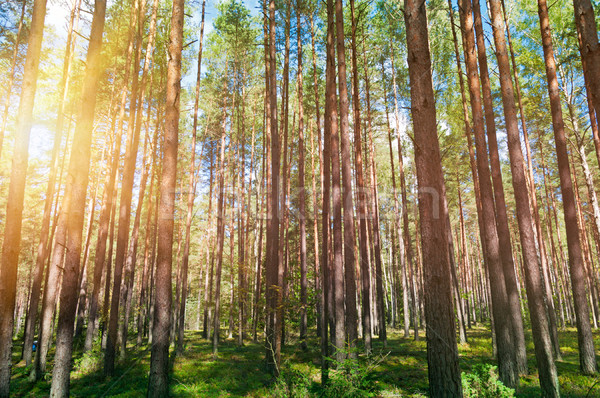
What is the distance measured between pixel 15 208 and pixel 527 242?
11807 millimetres

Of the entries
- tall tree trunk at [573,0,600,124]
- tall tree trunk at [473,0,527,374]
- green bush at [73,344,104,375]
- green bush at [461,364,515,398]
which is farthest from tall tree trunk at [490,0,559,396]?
green bush at [73,344,104,375]

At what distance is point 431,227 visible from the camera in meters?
4.42

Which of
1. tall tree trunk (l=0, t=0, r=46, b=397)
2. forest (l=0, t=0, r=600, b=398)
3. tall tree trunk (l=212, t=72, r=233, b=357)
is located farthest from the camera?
tall tree trunk (l=212, t=72, r=233, b=357)

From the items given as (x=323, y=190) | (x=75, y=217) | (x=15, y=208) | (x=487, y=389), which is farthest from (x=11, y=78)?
(x=487, y=389)

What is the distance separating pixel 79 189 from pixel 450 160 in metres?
22.1

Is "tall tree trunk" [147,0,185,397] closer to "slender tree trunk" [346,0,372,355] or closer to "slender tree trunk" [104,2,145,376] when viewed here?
"slender tree trunk" [104,2,145,376]

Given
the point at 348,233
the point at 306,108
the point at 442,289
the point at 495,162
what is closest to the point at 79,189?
the point at 348,233

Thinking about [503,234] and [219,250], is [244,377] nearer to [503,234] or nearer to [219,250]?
[219,250]

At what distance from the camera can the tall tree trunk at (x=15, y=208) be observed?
649cm

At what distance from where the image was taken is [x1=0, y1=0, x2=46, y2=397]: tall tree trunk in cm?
649

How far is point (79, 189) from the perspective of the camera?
257 inches

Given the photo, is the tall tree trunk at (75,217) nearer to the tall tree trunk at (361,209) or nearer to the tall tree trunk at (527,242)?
the tall tree trunk at (361,209)

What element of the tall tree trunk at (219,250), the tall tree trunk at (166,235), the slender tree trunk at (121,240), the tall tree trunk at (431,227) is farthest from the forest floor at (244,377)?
the tall tree trunk at (431,227)

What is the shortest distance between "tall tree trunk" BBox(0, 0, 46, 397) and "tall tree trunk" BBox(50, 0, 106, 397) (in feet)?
5.13
